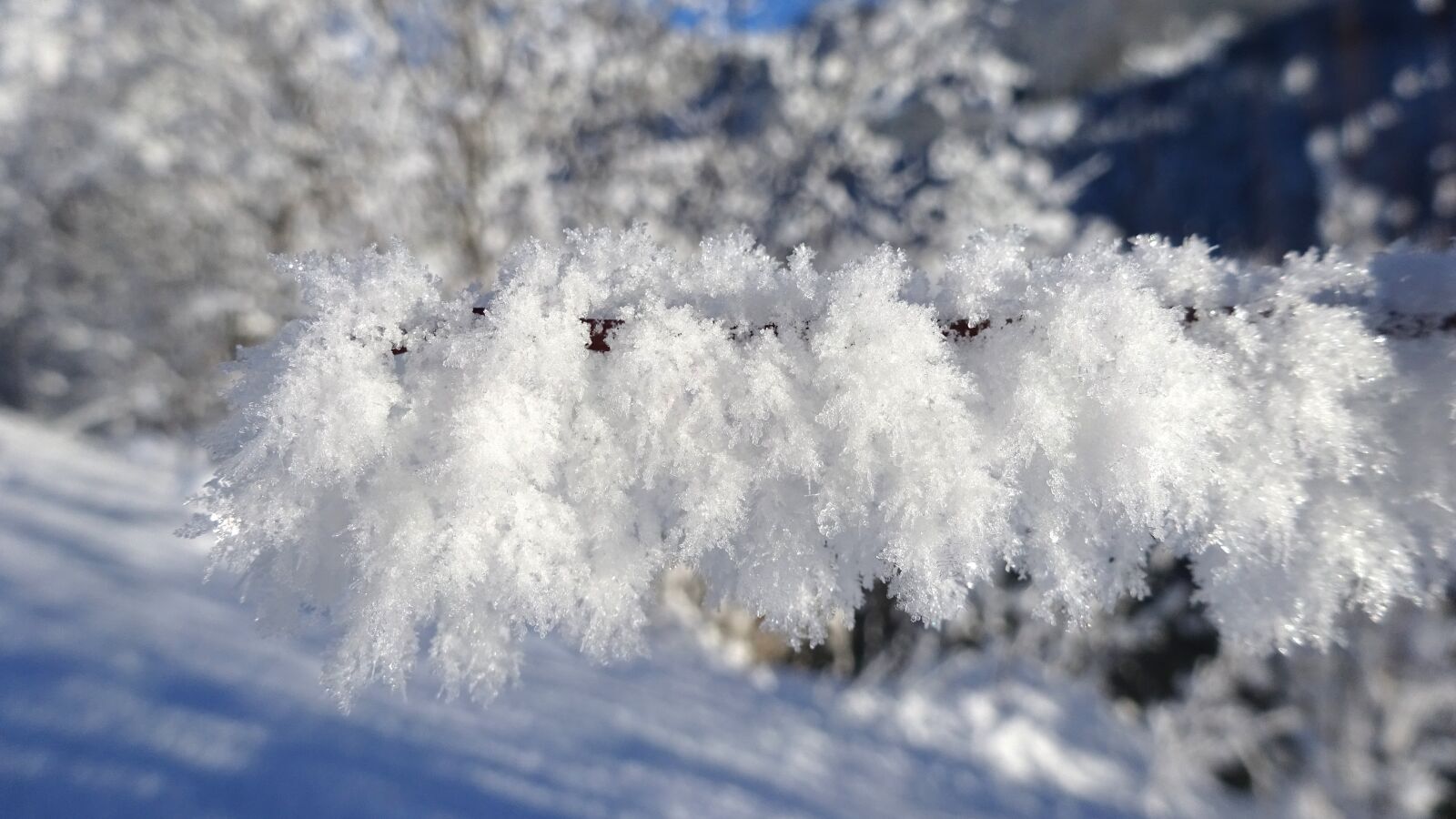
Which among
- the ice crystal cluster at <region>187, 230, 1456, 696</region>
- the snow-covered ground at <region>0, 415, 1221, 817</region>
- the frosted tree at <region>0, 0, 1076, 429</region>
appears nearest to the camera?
the ice crystal cluster at <region>187, 230, 1456, 696</region>

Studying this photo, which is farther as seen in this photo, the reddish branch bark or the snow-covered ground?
the snow-covered ground

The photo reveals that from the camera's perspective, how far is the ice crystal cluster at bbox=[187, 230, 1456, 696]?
0.80 metres

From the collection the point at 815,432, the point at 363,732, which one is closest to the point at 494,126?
the point at 363,732

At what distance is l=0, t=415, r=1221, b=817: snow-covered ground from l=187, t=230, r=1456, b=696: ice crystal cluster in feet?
4.59

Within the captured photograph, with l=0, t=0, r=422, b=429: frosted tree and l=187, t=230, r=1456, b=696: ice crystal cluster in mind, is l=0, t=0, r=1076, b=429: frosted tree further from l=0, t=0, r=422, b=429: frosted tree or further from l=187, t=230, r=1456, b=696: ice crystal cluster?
l=187, t=230, r=1456, b=696: ice crystal cluster

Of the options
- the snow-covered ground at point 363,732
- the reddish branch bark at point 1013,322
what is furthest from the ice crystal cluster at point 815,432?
the snow-covered ground at point 363,732

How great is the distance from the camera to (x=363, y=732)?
226 centimetres

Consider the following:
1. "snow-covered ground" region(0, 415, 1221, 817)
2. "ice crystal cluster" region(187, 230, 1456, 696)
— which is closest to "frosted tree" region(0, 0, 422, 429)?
"snow-covered ground" region(0, 415, 1221, 817)

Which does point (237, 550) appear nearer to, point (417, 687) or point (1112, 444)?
point (1112, 444)

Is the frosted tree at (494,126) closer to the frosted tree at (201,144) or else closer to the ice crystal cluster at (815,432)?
the frosted tree at (201,144)

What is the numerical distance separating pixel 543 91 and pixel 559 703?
187 inches

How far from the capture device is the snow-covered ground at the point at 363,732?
73.7 inches

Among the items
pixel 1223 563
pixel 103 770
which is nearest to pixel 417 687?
pixel 103 770

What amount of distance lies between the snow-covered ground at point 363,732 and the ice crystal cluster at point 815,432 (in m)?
1.40
